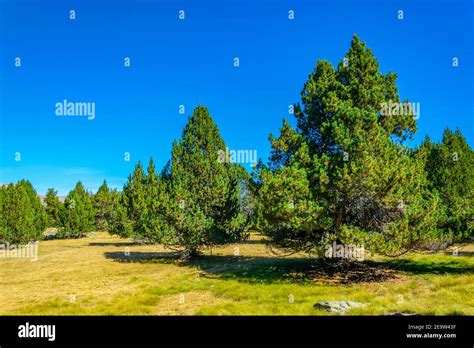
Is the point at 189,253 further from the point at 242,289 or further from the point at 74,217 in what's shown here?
the point at 74,217

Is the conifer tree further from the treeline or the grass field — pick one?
the grass field

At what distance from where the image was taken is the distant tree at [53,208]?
7544cm

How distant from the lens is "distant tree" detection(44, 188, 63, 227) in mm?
75438

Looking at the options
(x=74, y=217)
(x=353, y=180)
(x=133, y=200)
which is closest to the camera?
(x=353, y=180)

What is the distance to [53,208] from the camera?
79.1 metres

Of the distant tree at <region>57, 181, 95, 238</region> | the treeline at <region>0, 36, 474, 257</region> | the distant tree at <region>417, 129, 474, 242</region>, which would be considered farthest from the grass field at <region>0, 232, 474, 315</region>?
the distant tree at <region>57, 181, 95, 238</region>

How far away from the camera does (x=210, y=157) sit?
3162 centimetres

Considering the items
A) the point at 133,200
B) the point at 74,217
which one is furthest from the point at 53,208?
the point at 133,200

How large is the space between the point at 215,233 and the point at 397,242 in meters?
15.8

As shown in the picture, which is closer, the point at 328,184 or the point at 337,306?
the point at 337,306

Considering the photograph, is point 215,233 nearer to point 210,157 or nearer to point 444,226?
point 210,157

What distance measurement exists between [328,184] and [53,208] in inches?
3022

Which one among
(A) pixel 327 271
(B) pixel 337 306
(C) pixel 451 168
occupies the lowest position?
(A) pixel 327 271
